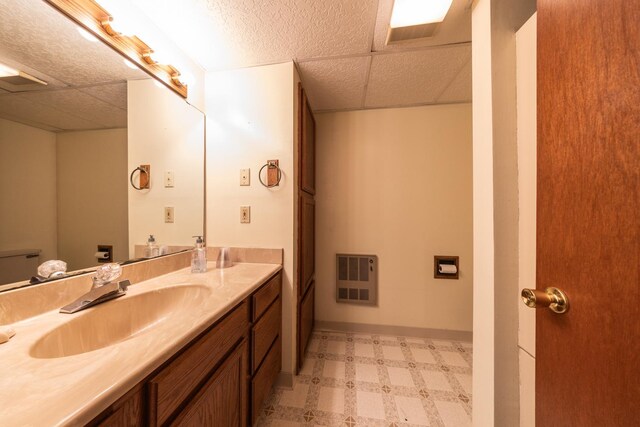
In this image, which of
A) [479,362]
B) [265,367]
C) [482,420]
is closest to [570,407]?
[479,362]

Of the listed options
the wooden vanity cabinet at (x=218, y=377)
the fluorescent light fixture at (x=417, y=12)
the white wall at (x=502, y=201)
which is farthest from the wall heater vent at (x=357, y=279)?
the fluorescent light fixture at (x=417, y=12)

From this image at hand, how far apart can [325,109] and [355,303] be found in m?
1.89

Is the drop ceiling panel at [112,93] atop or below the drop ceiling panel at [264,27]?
below

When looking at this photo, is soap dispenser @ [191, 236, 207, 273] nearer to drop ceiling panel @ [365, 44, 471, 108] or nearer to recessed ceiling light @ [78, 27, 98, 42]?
recessed ceiling light @ [78, 27, 98, 42]

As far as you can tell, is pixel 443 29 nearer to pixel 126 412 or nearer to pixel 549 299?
pixel 549 299

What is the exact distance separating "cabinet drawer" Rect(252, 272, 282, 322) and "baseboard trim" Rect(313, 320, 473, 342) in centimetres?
101

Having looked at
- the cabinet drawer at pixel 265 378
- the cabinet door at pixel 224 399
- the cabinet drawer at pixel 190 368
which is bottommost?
the cabinet drawer at pixel 265 378

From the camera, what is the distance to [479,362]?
90 centimetres

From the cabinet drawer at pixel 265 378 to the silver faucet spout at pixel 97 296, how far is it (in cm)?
70

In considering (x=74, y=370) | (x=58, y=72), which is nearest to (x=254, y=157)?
(x=58, y=72)

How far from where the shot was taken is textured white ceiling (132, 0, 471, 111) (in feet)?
3.39

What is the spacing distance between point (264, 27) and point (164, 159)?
91 centimetres

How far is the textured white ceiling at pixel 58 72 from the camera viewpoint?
26.6 inches

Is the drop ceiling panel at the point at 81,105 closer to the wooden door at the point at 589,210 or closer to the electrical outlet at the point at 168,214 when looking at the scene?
the electrical outlet at the point at 168,214
